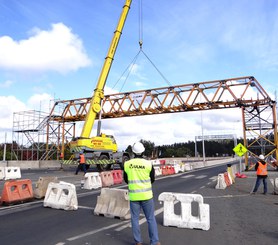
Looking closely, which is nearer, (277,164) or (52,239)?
(52,239)

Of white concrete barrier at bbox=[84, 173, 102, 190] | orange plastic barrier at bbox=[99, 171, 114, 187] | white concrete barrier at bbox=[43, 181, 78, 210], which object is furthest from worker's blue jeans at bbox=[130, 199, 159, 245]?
orange plastic barrier at bbox=[99, 171, 114, 187]

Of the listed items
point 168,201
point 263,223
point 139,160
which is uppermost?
point 139,160

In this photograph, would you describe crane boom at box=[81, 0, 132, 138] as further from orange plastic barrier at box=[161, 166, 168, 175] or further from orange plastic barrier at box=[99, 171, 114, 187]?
orange plastic barrier at box=[99, 171, 114, 187]

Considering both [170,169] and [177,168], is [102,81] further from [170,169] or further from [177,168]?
[177,168]

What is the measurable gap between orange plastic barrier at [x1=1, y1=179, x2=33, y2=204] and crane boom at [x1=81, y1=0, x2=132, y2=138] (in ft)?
44.1

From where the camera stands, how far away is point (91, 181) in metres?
13.8

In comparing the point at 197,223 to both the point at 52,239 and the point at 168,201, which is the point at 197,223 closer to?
the point at 168,201

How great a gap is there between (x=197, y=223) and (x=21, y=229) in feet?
13.1

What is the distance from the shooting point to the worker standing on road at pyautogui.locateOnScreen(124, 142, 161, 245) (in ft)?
16.6

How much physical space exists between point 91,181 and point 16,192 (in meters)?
4.50

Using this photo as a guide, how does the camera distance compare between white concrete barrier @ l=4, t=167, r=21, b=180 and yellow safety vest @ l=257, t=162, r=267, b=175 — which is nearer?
yellow safety vest @ l=257, t=162, r=267, b=175

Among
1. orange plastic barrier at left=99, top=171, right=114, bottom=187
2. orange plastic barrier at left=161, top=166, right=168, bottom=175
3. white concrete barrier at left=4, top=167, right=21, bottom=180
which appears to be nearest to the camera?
orange plastic barrier at left=99, top=171, right=114, bottom=187

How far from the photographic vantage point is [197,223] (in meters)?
6.45

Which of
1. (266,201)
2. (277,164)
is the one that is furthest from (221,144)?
(266,201)
